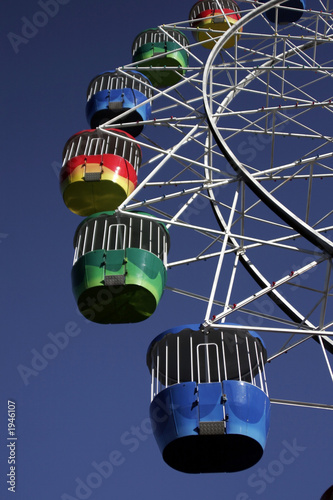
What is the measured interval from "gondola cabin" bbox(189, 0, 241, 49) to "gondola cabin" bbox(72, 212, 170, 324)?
9944 mm

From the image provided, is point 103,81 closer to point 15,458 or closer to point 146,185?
point 146,185

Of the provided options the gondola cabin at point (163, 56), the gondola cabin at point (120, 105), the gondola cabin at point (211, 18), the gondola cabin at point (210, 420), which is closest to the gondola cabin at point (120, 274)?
the gondola cabin at point (210, 420)

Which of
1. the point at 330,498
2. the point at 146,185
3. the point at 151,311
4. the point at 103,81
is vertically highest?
the point at 103,81

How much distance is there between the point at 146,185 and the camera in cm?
1731

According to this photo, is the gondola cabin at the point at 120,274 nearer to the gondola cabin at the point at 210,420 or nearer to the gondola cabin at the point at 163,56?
the gondola cabin at the point at 210,420

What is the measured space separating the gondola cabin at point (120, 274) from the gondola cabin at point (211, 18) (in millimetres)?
9944

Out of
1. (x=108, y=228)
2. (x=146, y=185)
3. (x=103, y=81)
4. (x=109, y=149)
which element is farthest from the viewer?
(x=103, y=81)

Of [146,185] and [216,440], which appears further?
[146,185]

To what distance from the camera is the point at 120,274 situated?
14758 mm

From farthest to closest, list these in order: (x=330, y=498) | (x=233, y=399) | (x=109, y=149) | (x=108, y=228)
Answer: (x=109, y=149) → (x=108, y=228) → (x=233, y=399) → (x=330, y=498)

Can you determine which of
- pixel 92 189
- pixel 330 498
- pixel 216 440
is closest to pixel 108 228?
pixel 92 189

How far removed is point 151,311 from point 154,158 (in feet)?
17.7

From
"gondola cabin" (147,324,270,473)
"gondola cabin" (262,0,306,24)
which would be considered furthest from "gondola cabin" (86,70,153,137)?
"gondola cabin" (147,324,270,473)

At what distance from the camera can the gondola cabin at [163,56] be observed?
23.4 metres
